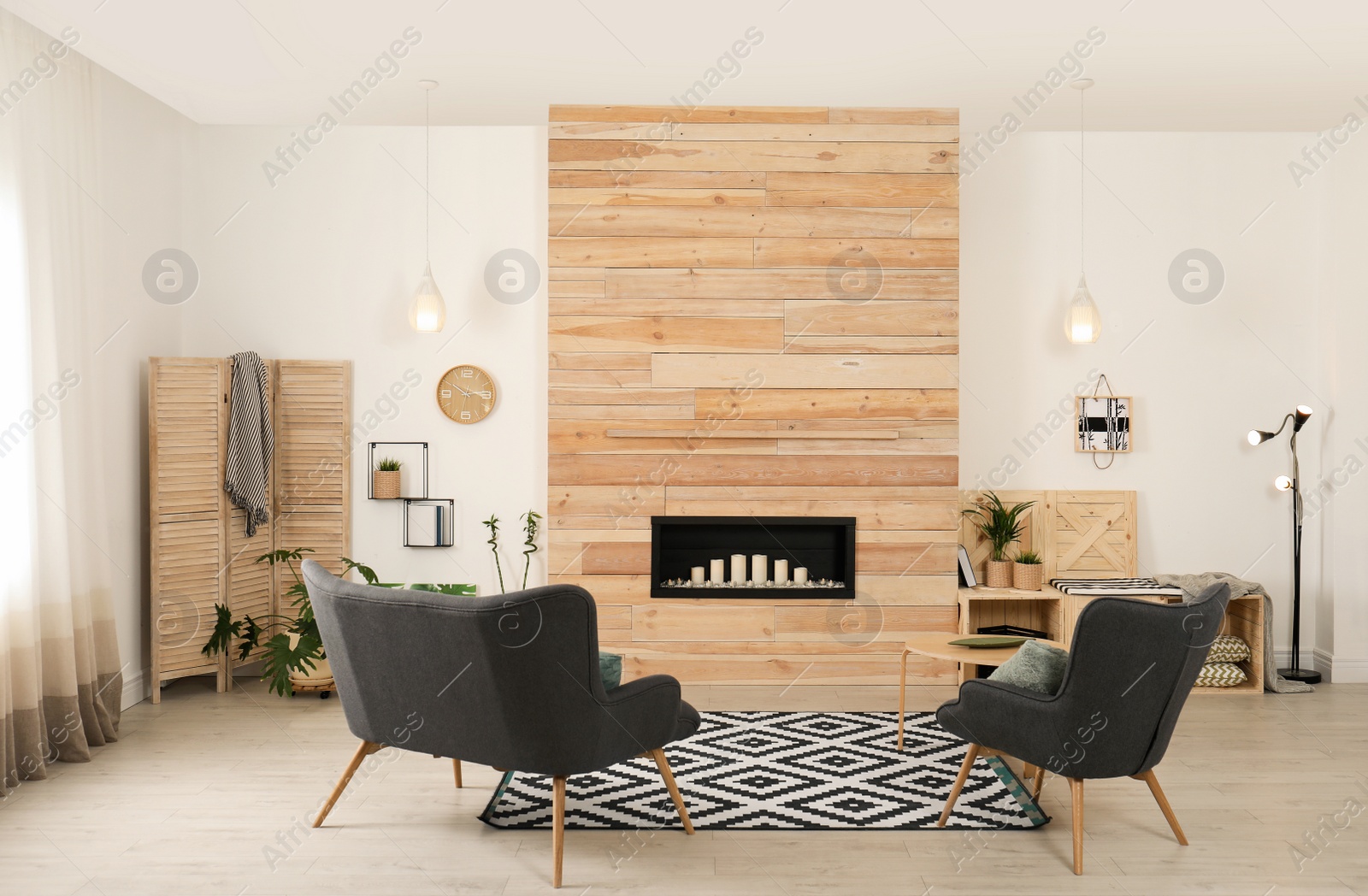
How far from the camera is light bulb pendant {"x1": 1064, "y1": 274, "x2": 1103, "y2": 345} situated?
5207 millimetres

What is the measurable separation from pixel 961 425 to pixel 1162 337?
1242 millimetres

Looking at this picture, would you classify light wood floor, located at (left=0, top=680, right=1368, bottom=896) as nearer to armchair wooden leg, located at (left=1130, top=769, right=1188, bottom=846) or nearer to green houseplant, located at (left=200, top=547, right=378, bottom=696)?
armchair wooden leg, located at (left=1130, top=769, right=1188, bottom=846)

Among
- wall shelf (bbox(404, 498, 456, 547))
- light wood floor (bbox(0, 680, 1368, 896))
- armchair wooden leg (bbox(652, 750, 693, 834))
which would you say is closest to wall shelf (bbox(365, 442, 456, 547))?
wall shelf (bbox(404, 498, 456, 547))

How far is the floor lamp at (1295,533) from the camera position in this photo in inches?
212

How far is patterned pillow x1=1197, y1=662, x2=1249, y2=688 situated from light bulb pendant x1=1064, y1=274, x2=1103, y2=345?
6.03ft

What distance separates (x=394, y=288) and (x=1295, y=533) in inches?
205

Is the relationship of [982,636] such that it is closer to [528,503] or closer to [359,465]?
[528,503]

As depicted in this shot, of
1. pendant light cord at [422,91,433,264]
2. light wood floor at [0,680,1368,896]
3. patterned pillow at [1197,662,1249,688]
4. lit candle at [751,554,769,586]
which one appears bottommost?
light wood floor at [0,680,1368,896]

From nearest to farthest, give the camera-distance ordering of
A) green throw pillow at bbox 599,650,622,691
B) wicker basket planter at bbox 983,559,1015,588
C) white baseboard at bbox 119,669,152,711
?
1. green throw pillow at bbox 599,650,622,691
2. white baseboard at bbox 119,669,152,711
3. wicker basket planter at bbox 983,559,1015,588

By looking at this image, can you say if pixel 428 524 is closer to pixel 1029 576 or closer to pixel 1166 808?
pixel 1029 576

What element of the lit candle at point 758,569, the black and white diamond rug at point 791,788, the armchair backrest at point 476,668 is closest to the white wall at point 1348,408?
the black and white diamond rug at point 791,788

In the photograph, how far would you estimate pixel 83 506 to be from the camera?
425 centimetres

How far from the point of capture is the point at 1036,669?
3.26 meters

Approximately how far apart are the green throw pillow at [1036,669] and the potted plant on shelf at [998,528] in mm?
2139
